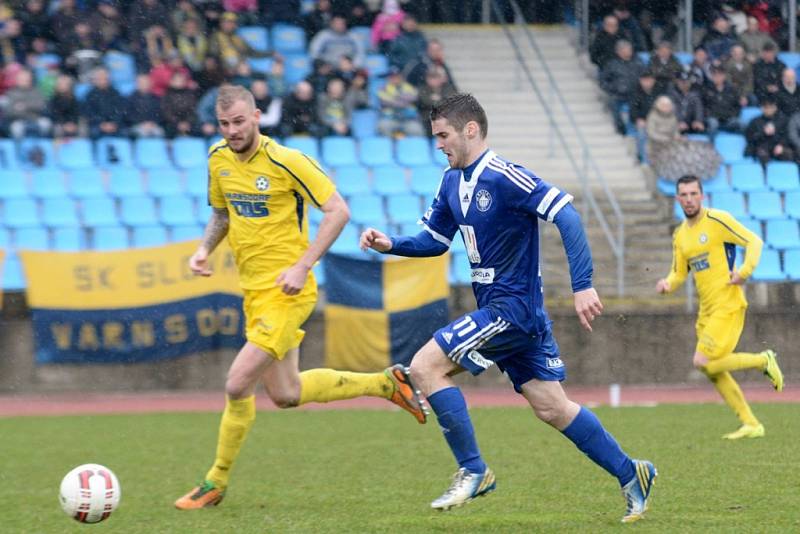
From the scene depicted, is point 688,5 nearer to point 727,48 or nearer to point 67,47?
point 727,48

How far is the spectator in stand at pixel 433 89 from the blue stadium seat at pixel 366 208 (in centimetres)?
153

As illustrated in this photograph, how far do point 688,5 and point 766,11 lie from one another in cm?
179

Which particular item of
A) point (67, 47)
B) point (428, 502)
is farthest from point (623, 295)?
point (428, 502)

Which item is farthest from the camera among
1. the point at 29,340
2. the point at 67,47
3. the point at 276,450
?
the point at 67,47

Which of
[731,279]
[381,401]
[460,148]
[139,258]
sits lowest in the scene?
[381,401]

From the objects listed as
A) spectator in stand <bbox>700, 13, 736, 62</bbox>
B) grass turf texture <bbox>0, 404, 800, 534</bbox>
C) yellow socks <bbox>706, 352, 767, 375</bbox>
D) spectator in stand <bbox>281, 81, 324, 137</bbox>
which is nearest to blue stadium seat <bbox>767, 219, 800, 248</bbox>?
spectator in stand <bbox>700, 13, 736, 62</bbox>

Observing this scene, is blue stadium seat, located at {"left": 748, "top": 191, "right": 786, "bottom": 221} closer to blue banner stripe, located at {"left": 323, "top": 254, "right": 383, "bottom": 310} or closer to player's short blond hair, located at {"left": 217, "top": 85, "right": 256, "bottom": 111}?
blue banner stripe, located at {"left": 323, "top": 254, "right": 383, "bottom": 310}

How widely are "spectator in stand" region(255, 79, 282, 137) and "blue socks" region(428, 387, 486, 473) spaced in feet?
36.9

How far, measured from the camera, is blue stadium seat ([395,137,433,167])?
756 inches

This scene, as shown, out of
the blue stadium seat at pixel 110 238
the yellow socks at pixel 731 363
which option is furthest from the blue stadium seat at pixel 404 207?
the yellow socks at pixel 731 363

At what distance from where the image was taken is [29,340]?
51.6 ft

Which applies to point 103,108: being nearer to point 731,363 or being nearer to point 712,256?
point 712,256

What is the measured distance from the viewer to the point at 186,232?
677 inches

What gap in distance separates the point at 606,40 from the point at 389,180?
15.0 feet
